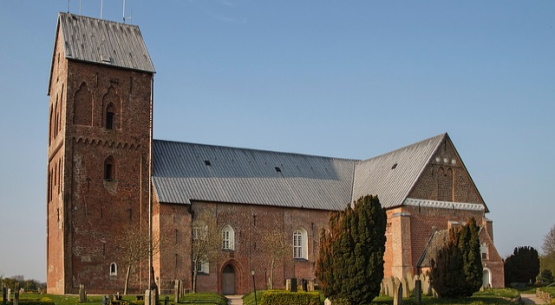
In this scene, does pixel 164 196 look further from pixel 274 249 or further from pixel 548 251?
pixel 548 251

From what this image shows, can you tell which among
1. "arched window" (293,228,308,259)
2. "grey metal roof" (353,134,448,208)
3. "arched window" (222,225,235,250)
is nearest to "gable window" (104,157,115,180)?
"arched window" (222,225,235,250)

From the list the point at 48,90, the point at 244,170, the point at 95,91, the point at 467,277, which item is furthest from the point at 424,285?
the point at 48,90

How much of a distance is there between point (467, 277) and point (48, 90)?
33981 mm

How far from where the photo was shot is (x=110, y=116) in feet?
158

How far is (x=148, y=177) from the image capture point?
48.4 metres

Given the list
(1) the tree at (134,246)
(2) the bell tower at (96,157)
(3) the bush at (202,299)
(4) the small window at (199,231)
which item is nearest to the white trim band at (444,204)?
(4) the small window at (199,231)

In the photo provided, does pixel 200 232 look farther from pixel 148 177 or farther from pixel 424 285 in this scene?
pixel 424 285

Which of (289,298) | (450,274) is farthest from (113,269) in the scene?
(450,274)

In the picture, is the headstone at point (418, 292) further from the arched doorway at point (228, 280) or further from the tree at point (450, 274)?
the arched doorway at point (228, 280)

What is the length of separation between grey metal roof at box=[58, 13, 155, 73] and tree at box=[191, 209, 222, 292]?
1109cm

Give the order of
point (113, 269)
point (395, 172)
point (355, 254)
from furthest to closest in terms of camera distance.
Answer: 1. point (395, 172)
2. point (113, 269)
3. point (355, 254)

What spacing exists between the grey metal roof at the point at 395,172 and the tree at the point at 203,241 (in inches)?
506

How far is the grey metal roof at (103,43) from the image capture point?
157 ft

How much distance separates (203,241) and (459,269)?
18061 mm
